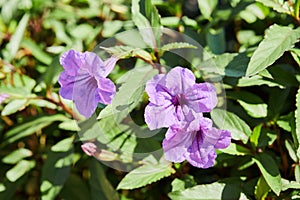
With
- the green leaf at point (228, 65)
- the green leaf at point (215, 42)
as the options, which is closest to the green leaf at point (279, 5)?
the green leaf at point (228, 65)

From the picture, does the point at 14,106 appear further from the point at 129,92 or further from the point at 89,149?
the point at 129,92

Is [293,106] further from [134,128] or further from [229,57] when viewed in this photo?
[134,128]

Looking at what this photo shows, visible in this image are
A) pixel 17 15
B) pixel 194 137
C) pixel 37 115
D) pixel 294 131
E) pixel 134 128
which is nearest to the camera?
pixel 194 137

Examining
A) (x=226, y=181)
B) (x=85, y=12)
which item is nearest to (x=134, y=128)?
(x=226, y=181)

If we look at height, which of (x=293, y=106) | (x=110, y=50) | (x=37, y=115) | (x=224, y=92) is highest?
(x=110, y=50)

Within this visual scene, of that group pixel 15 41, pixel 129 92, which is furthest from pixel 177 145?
pixel 15 41

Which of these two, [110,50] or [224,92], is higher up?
[110,50]

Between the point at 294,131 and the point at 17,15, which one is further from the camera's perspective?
the point at 17,15
